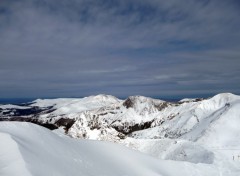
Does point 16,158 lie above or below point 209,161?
above

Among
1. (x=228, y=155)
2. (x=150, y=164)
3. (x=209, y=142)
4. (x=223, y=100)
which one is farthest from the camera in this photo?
(x=223, y=100)

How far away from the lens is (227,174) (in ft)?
91.6

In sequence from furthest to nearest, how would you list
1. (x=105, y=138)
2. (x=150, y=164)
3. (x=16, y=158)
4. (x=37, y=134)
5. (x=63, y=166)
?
(x=105, y=138) < (x=150, y=164) < (x=37, y=134) < (x=63, y=166) < (x=16, y=158)

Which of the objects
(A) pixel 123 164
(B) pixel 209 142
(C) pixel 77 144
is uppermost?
(C) pixel 77 144

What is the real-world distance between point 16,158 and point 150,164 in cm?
A: 1302

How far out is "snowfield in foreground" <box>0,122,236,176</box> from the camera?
1697cm

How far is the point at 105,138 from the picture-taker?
59.4 m

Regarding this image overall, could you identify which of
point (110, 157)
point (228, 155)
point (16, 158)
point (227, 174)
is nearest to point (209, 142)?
point (228, 155)

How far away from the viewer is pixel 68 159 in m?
20.5

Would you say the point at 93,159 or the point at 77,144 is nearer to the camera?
the point at 93,159

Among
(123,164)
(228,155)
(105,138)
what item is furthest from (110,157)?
(105,138)

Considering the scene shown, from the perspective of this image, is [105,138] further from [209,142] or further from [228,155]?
[228,155]

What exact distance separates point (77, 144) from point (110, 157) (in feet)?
9.13

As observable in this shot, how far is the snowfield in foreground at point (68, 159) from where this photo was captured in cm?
1697
